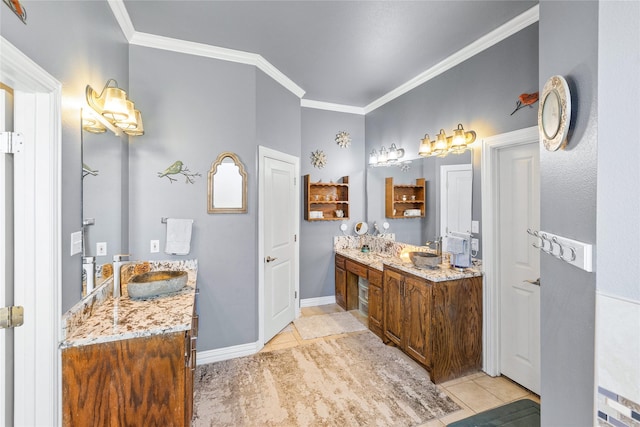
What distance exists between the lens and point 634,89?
0.81 meters

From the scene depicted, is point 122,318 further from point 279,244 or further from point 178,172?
point 279,244

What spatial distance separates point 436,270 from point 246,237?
184 centimetres

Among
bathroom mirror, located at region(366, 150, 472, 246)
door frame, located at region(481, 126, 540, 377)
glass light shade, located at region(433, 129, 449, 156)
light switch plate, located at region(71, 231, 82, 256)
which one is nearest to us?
light switch plate, located at region(71, 231, 82, 256)

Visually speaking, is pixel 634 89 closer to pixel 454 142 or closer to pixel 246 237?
pixel 454 142

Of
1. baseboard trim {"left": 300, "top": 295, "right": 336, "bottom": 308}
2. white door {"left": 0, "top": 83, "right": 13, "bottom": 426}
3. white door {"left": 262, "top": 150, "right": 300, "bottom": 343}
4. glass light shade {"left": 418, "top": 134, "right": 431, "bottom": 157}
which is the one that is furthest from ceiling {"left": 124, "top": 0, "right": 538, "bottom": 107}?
baseboard trim {"left": 300, "top": 295, "right": 336, "bottom": 308}

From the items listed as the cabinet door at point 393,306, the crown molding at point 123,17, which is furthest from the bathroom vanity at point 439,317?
the crown molding at point 123,17

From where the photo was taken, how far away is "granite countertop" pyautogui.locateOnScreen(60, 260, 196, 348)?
1.40 meters

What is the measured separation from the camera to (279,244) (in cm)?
335

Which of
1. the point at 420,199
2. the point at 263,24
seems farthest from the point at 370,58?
the point at 420,199

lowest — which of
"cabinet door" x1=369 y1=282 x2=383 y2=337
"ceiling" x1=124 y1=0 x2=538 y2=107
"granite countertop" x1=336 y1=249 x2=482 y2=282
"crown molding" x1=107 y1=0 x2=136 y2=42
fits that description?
"cabinet door" x1=369 y1=282 x2=383 y2=337

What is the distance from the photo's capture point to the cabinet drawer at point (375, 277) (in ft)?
10.6

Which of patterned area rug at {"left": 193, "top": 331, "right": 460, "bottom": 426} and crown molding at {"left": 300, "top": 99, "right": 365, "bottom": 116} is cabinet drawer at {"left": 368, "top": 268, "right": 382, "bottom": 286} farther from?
crown molding at {"left": 300, "top": 99, "right": 365, "bottom": 116}

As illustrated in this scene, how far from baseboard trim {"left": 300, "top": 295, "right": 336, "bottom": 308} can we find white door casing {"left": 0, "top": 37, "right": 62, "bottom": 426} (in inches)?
122

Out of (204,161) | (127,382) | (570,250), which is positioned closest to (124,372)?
(127,382)
